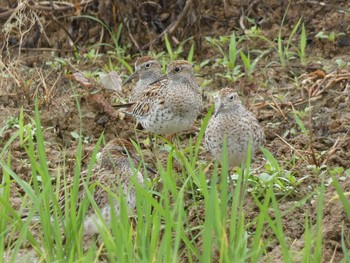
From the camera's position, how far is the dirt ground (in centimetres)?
836

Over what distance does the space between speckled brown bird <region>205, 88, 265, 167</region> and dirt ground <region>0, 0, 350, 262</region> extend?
17.6 inches

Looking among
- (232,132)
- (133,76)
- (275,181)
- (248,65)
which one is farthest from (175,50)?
(275,181)

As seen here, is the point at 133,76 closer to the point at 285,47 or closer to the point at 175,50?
the point at 175,50

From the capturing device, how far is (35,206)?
19.4ft

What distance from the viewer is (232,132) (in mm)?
7824

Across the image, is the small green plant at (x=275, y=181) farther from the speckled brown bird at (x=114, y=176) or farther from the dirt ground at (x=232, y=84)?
the speckled brown bird at (x=114, y=176)

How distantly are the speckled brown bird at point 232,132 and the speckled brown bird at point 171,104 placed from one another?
2.89ft

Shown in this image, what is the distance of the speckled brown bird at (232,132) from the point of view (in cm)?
778

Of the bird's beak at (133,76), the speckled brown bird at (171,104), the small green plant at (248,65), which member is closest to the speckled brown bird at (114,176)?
the speckled brown bird at (171,104)

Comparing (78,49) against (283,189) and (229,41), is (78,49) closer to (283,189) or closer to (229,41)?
(229,41)

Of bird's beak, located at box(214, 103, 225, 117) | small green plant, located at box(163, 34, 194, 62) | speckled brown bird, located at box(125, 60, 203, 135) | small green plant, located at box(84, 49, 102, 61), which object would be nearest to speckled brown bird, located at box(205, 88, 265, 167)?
bird's beak, located at box(214, 103, 225, 117)

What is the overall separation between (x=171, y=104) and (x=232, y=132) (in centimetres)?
136

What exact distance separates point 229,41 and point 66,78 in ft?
6.25

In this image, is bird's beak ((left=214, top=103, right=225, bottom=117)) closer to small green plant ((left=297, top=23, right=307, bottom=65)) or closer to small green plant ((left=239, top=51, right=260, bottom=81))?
small green plant ((left=239, top=51, right=260, bottom=81))
